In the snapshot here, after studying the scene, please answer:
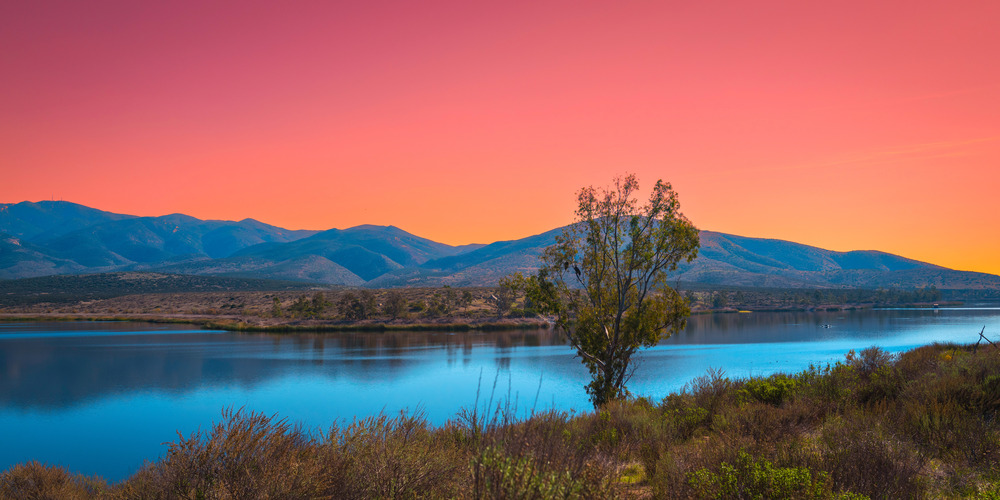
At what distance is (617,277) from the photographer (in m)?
19.6

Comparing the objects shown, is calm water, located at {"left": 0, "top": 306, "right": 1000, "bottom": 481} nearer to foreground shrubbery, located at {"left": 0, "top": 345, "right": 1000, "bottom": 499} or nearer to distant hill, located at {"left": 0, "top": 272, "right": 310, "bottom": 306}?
foreground shrubbery, located at {"left": 0, "top": 345, "right": 1000, "bottom": 499}

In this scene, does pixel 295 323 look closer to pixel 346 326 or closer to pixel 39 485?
pixel 346 326

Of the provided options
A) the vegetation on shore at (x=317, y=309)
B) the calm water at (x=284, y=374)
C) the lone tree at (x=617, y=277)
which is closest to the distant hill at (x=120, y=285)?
the vegetation on shore at (x=317, y=309)

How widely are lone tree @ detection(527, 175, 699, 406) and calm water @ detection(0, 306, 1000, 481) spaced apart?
462 cm

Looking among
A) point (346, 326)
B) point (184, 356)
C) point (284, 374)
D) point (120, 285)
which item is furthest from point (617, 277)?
point (120, 285)

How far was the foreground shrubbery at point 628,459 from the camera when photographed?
515 cm

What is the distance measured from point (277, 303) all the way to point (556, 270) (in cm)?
7074

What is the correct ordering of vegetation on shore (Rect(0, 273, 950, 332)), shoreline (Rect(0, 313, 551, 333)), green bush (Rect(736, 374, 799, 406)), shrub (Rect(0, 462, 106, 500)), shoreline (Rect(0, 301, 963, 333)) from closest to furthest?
shrub (Rect(0, 462, 106, 500)), green bush (Rect(736, 374, 799, 406)), shoreline (Rect(0, 313, 551, 333)), shoreline (Rect(0, 301, 963, 333)), vegetation on shore (Rect(0, 273, 950, 332))

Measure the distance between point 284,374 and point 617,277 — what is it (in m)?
26.2

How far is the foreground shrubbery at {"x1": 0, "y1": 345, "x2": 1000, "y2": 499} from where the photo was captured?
5.15m

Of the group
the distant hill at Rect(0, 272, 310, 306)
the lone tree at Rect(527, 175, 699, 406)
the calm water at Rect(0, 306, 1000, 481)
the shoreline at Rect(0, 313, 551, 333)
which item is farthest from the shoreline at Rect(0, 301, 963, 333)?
the lone tree at Rect(527, 175, 699, 406)

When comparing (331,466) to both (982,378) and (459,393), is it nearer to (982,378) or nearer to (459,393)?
(982,378)

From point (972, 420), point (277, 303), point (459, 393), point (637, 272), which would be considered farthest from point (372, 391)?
point (277, 303)

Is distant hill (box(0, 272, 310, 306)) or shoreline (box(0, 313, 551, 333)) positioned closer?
shoreline (box(0, 313, 551, 333))
